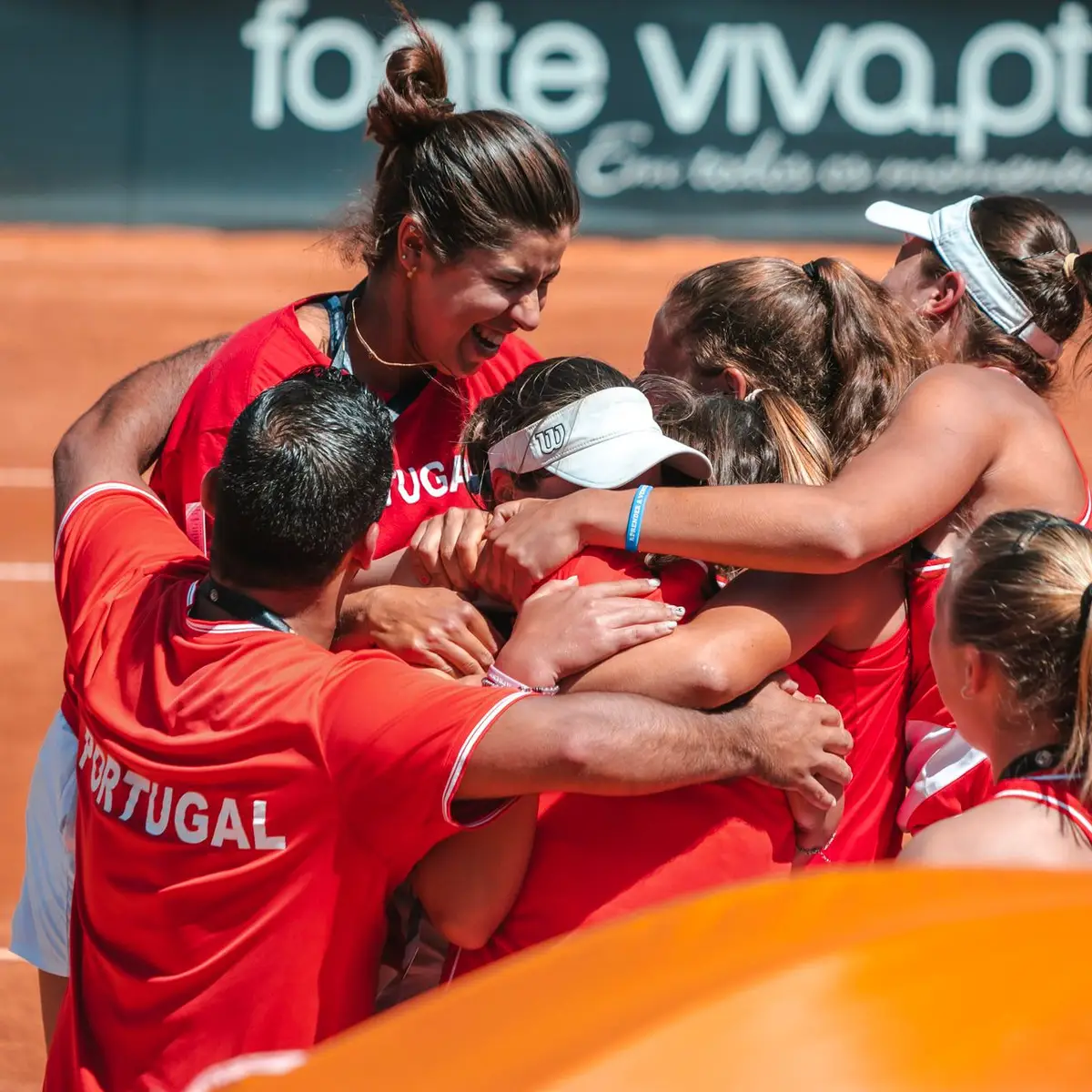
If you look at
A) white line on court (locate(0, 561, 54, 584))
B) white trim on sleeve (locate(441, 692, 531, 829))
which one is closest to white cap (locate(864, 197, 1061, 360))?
white trim on sleeve (locate(441, 692, 531, 829))

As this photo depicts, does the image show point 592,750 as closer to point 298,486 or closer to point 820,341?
point 298,486

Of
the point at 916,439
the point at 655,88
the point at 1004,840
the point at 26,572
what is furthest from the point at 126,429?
the point at 655,88

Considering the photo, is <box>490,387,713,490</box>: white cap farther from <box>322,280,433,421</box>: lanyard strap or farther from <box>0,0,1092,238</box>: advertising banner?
<box>0,0,1092,238</box>: advertising banner

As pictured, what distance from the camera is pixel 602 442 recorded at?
10.0 ft

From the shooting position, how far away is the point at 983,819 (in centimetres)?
262

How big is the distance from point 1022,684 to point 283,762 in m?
1.33

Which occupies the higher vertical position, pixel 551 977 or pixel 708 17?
pixel 708 17

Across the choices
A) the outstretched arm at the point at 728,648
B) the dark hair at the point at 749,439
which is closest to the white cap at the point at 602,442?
the dark hair at the point at 749,439

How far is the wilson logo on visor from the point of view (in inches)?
121

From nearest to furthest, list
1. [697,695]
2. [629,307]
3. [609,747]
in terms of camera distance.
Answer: [609,747] < [697,695] < [629,307]

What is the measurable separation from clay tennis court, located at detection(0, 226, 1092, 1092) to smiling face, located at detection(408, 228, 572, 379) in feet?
13.2

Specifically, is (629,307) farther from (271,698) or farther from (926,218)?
(271,698)

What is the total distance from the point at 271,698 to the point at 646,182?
14.7m

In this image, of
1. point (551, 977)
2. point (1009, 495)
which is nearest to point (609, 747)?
point (551, 977)
